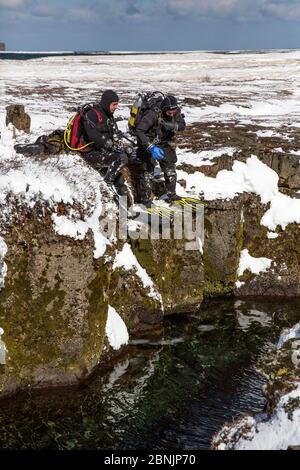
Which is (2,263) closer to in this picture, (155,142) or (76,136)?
(76,136)

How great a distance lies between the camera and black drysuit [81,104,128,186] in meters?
14.0

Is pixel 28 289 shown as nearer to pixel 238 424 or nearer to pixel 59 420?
pixel 59 420

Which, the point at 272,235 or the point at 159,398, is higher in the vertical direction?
the point at 272,235

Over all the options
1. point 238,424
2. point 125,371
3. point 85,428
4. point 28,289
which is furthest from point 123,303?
point 238,424

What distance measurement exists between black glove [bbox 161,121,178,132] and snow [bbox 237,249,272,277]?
4609 millimetres

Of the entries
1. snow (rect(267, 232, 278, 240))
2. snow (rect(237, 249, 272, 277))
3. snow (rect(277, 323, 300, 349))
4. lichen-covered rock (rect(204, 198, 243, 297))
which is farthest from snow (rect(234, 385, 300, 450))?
snow (rect(267, 232, 278, 240))

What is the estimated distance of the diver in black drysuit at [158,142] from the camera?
14688 millimetres

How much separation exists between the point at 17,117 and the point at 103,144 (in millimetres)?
7114

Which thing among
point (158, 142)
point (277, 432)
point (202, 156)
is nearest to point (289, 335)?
point (277, 432)

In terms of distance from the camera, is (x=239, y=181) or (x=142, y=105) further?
(x=239, y=181)

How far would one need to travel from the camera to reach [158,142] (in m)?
15.4

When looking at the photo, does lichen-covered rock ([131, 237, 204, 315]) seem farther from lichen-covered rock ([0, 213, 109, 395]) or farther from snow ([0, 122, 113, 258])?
lichen-covered rock ([0, 213, 109, 395])

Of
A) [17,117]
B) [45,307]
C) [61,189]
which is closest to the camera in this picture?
[45,307]

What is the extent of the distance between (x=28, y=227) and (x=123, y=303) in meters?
3.96
